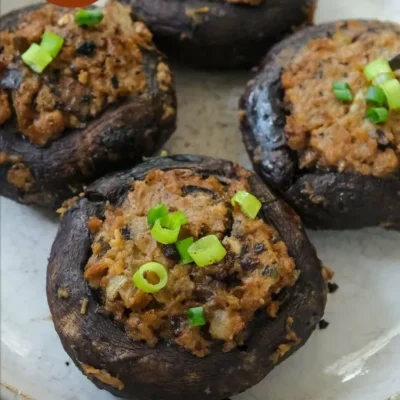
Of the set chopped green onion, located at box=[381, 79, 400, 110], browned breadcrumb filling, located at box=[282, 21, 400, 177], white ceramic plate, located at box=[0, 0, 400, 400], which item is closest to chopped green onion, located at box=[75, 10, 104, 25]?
white ceramic plate, located at box=[0, 0, 400, 400]

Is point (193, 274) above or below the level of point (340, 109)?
below

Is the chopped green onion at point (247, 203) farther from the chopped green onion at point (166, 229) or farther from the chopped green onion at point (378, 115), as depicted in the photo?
the chopped green onion at point (378, 115)

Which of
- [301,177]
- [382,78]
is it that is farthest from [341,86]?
[301,177]

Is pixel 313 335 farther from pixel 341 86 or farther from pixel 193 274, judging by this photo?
pixel 341 86

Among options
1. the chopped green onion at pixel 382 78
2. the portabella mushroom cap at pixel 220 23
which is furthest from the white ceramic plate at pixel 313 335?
the chopped green onion at pixel 382 78

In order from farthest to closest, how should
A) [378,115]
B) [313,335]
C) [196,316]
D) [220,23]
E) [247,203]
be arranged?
[220,23] < [313,335] < [378,115] < [247,203] < [196,316]

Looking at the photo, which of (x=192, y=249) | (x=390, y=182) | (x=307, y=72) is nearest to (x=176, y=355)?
(x=192, y=249)

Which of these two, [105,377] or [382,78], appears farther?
[382,78]

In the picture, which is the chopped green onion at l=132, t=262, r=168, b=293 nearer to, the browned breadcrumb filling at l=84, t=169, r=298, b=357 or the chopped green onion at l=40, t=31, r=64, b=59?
the browned breadcrumb filling at l=84, t=169, r=298, b=357
